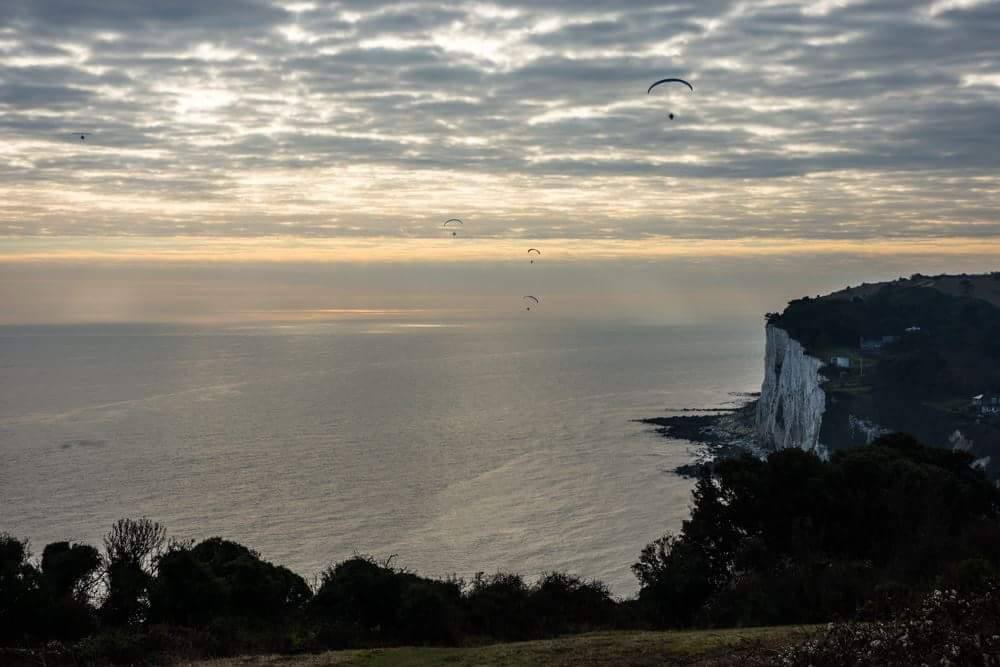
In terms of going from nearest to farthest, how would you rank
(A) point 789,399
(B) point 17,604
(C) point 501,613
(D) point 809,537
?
(B) point 17,604 → (C) point 501,613 → (D) point 809,537 → (A) point 789,399

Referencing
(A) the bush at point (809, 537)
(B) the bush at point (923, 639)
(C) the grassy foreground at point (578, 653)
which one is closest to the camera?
(B) the bush at point (923, 639)

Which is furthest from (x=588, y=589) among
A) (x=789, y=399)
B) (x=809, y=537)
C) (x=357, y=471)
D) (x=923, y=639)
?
(x=789, y=399)

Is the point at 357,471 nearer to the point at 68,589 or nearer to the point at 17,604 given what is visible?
the point at 68,589

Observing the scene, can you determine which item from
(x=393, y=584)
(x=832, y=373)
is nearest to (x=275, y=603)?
(x=393, y=584)

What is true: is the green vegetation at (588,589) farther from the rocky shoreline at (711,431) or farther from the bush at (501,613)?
the rocky shoreline at (711,431)

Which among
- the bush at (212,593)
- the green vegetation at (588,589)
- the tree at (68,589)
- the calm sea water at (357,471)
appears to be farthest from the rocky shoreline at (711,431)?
the tree at (68,589)

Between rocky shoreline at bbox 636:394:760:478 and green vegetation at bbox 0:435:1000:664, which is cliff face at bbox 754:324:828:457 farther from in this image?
green vegetation at bbox 0:435:1000:664

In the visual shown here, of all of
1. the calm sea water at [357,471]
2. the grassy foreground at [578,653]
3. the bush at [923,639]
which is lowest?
the grassy foreground at [578,653]
